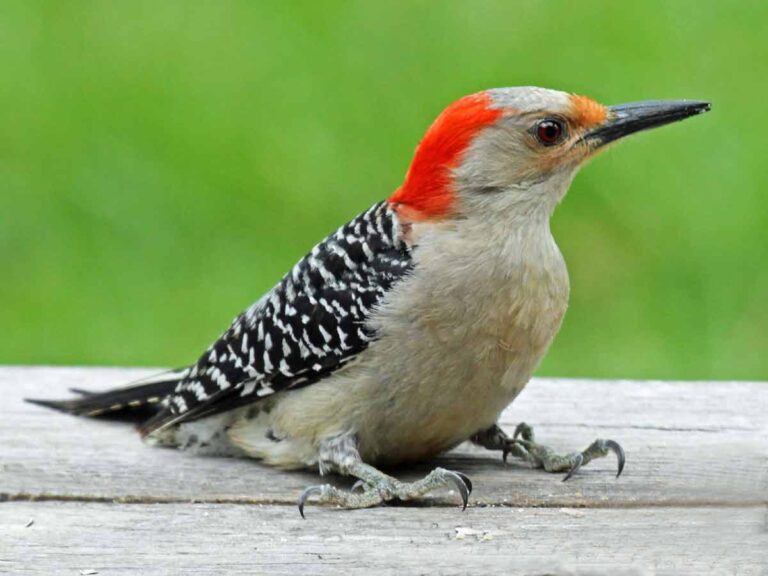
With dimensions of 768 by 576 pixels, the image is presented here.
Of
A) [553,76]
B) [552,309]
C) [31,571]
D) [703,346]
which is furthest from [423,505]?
[553,76]

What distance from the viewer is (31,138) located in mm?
9141

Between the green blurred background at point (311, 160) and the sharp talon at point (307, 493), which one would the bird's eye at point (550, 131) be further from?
the green blurred background at point (311, 160)

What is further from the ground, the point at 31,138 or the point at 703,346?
the point at 31,138

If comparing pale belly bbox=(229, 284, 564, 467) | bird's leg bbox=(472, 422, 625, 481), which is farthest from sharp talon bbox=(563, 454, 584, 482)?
pale belly bbox=(229, 284, 564, 467)

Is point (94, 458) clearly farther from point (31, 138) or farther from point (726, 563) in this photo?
point (31, 138)

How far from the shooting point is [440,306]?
170 inches

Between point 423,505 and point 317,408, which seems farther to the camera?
point 317,408

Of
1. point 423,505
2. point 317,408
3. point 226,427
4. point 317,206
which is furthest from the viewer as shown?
point 317,206

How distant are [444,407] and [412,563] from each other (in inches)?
29.9

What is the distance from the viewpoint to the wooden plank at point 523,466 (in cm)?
432

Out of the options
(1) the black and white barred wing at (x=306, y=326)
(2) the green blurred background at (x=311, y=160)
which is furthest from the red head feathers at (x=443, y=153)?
(2) the green blurred background at (x=311, y=160)

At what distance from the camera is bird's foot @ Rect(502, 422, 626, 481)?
4.50 m

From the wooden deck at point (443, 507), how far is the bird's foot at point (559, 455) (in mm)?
45

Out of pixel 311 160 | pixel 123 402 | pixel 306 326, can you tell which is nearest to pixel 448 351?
pixel 306 326
